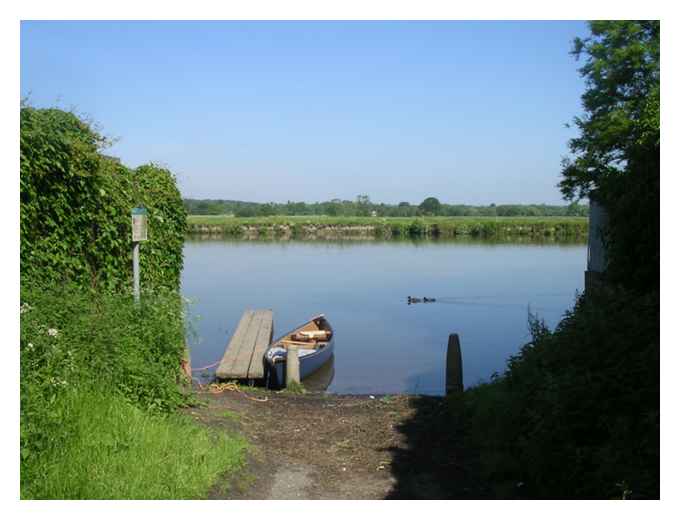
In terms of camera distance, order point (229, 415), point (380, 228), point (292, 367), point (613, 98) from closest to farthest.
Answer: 1. point (229, 415)
2. point (292, 367)
3. point (613, 98)
4. point (380, 228)

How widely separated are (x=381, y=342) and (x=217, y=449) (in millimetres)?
15791

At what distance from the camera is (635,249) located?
7.26 meters

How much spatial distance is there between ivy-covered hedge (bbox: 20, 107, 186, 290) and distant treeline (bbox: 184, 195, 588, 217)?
378ft

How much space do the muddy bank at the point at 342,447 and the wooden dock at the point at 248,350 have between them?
7.85 feet

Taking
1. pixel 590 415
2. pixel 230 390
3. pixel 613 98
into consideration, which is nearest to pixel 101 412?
pixel 590 415

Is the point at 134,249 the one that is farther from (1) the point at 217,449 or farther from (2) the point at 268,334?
(2) the point at 268,334

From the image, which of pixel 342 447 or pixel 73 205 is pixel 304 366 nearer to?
pixel 342 447

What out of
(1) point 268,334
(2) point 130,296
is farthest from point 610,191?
(1) point 268,334

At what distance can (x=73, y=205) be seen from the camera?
7434 mm

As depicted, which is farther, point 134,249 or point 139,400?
point 134,249

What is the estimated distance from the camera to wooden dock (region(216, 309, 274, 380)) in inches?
543

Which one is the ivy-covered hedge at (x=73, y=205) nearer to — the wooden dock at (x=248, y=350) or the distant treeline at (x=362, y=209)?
the wooden dock at (x=248, y=350)

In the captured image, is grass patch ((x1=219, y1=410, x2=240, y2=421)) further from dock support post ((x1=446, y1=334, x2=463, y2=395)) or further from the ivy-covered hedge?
dock support post ((x1=446, y1=334, x2=463, y2=395))

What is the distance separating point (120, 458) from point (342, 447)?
10.5 feet
